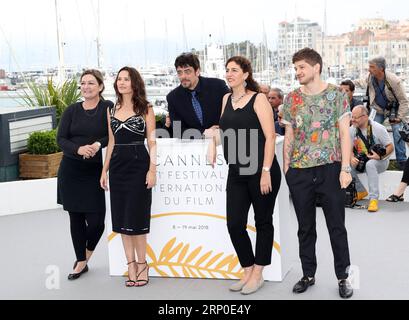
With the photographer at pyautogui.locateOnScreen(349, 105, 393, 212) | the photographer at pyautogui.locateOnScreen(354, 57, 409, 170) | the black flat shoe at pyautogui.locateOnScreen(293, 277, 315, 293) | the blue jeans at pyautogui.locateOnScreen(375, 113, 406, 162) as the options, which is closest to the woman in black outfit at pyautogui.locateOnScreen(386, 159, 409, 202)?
the photographer at pyautogui.locateOnScreen(349, 105, 393, 212)

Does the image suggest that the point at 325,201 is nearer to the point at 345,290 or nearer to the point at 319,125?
the point at 319,125

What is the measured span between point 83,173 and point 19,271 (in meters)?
0.95

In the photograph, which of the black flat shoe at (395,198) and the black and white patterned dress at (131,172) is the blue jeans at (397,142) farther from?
the black and white patterned dress at (131,172)

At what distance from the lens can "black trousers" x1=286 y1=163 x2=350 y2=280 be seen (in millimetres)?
4383

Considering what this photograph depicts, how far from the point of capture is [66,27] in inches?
439

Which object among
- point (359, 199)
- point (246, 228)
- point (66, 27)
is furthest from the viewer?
point (66, 27)

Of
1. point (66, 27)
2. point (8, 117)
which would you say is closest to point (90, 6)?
point (66, 27)

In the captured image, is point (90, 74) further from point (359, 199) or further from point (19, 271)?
point (359, 199)

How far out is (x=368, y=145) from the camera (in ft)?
24.4

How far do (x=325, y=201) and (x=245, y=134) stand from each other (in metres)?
0.60

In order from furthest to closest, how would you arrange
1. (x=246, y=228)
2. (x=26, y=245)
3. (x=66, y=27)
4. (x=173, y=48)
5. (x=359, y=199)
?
1. (x=173, y=48)
2. (x=66, y=27)
3. (x=359, y=199)
4. (x=26, y=245)
5. (x=246, y=228)

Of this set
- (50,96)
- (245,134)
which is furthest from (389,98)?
(245,134)

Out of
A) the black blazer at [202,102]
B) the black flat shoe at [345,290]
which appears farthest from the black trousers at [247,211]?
the black blazer at [202,102]

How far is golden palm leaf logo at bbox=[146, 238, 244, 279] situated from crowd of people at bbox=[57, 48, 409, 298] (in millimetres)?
159
